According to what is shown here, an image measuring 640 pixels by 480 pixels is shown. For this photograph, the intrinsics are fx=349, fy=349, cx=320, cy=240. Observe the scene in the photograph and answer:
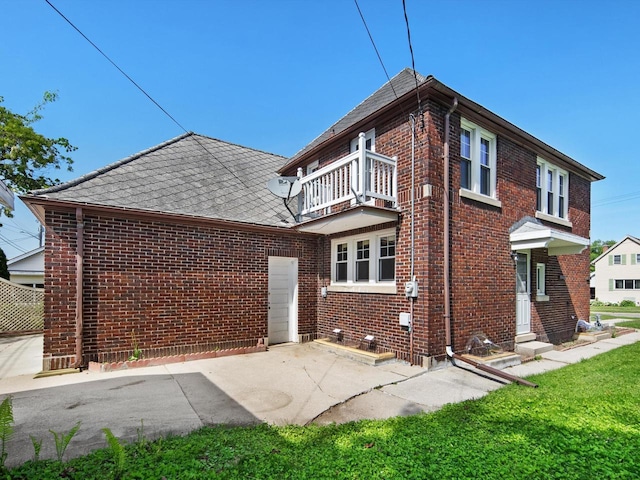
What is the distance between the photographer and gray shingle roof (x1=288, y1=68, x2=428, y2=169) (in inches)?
331

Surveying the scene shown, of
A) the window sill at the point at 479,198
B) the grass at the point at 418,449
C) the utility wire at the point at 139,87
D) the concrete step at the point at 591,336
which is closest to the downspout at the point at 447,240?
the window sill at the point at 479,198

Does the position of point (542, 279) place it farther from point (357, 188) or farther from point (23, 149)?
point (23, 149)

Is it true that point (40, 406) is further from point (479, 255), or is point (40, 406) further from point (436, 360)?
point (479, 255)

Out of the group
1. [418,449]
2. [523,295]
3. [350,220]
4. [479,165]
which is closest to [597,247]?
[523,295]

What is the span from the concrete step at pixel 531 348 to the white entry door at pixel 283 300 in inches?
235

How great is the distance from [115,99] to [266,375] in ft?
24.6

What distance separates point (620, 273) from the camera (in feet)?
128

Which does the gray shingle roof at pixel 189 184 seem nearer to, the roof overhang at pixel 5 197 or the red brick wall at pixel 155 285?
the red brick wall at pixel 155 285

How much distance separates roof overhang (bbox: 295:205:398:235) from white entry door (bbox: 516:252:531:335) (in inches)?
180

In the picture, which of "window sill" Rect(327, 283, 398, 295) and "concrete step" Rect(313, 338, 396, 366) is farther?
"window sill" Rect(327, 283, 398, 295)

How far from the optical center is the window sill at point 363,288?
8172 millimetres

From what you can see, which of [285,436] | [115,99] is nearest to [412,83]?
[115,99]

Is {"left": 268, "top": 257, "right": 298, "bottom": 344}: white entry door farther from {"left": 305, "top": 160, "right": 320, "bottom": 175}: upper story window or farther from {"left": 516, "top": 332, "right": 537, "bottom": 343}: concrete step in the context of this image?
{"left": 516, "top": 332, "right": 537, "bottom": 343}: concrete step

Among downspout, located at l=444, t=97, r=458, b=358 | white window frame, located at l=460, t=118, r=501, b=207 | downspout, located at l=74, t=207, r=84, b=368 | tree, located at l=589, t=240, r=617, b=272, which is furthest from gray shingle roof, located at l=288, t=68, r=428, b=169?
tree, located at l=589, t=240, r=617, b=272
